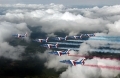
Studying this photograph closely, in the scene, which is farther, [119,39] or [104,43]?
[104,43]

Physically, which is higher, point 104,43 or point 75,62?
point 104,43

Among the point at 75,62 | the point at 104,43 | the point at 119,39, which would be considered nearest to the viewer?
the point at 75,62

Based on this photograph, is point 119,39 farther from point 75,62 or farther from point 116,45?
point 75,62

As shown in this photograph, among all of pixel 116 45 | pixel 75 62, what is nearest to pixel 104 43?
pixel 116 45

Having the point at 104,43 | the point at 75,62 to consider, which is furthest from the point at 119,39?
the point at 75,62

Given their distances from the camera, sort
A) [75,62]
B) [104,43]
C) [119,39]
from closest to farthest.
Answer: [75,62] < [119,39] < [104,43]

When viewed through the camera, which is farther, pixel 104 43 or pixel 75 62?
pixel 104 43

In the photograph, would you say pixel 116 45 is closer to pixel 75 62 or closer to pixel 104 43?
pixel 104 43
